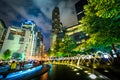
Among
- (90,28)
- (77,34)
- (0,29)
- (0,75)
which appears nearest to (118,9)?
(90,28)

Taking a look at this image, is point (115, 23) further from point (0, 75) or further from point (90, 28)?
point (0, 75)

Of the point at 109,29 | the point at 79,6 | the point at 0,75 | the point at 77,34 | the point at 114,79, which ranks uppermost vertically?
the point at 79,6

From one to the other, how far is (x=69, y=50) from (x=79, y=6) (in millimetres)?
61635

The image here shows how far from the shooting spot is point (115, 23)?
11.7 m

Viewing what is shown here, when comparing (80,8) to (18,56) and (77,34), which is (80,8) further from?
(18,56)

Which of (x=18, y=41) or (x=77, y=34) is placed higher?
(x=18, y=41)

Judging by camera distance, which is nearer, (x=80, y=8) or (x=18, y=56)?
(x=80, y=8)

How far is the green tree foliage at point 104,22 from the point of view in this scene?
7764mm

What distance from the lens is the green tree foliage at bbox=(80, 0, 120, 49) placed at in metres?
7.76

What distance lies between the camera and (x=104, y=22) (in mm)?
13727

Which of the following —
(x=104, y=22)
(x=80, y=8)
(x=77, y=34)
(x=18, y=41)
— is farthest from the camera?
(x=18, y=41)

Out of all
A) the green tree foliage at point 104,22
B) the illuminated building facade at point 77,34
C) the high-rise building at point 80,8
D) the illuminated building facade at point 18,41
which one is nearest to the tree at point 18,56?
the illuminated building facade at point 18,41

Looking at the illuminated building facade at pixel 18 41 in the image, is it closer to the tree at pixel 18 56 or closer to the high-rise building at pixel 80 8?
the tree at pixel 18 56

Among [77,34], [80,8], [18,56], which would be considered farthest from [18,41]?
[80,8]
